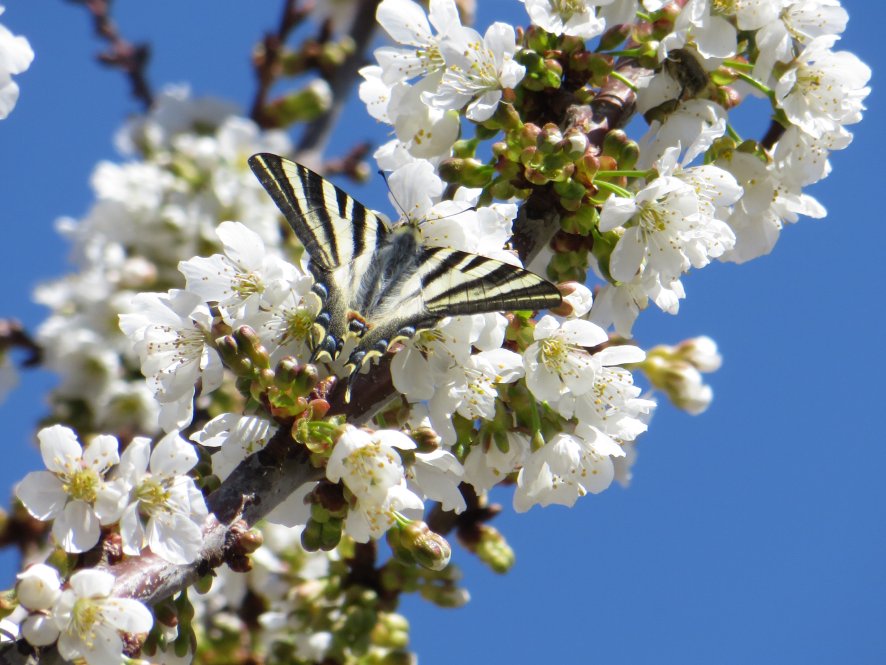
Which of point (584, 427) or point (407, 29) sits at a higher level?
point (407, 29)

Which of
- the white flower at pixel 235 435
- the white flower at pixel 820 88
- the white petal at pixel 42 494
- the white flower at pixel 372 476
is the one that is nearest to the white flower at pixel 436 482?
the white flower at pixel 372 476

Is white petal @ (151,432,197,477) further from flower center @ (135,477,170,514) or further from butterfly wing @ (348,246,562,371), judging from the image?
butterfly wing @ (348,246,562,371)

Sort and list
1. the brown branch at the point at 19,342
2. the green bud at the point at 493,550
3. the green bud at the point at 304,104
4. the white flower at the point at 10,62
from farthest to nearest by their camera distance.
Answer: the green bud at the point at 304,104 → the brown branch at the point at 19,342 → the green bud at the point at 493,550 → the white flower at the point at 10,62

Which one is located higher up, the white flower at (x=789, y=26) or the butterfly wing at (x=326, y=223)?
the white flower at (x=789, y=26)

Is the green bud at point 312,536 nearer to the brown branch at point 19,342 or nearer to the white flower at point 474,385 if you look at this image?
the white flower at point 474,385

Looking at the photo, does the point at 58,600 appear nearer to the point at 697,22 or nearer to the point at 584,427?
the point at 584,427

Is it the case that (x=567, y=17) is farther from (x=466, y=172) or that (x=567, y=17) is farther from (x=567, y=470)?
(x=567, y=470)

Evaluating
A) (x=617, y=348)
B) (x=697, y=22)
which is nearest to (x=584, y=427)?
(x=617, y=348)

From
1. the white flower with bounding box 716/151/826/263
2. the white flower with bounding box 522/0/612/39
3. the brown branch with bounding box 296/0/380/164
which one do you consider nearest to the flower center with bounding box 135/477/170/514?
the white flower with bounding box 522/0/612/39
